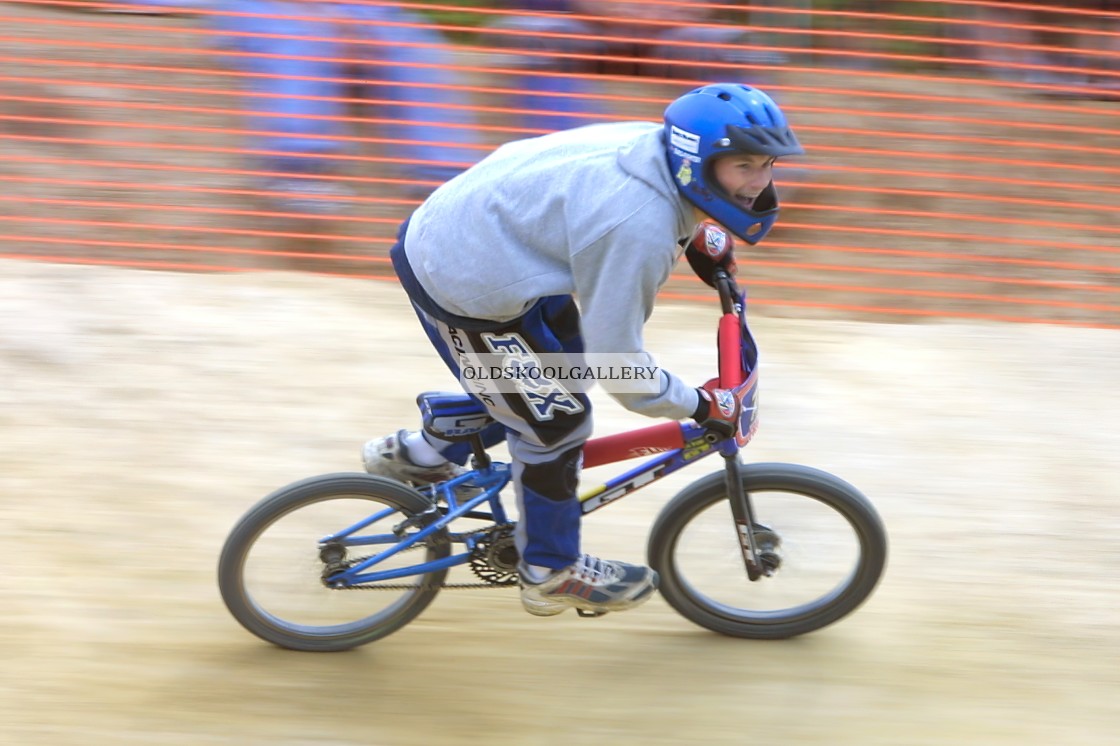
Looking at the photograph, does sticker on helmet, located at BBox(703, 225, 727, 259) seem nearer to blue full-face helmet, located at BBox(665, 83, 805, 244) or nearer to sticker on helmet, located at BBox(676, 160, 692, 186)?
blue full-face helmet, located at BBox(665, 83, 805, 244)

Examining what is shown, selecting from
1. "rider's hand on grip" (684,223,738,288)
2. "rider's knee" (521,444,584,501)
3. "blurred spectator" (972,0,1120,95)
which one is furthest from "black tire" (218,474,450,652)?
"blurred spectator" (972,0,1120,95)

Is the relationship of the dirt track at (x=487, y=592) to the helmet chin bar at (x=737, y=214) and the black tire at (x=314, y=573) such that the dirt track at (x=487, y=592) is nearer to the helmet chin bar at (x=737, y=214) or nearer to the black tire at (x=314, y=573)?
the black tire at (x=314, y=573)

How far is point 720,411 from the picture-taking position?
317cm

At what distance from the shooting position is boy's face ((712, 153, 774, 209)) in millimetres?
2852

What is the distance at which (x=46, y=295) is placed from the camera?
17.4ft

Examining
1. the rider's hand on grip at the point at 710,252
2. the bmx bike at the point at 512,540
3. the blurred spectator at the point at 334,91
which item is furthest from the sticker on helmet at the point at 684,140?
the blurred spectator at the point at 334,91

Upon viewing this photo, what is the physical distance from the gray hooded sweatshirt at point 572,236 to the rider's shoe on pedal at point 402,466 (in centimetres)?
72

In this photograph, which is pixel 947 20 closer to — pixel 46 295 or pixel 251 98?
pixel 251 98

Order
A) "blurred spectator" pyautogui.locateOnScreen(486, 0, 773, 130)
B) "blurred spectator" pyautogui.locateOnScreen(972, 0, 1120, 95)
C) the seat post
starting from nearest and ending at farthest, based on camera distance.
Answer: the seat post, "blurred spectator" pyautogui.locateOnScreen(486, 0, 773, 130), "blurred spectator" pyautogui.locateOnScreen(972, 0, 1120, 95)

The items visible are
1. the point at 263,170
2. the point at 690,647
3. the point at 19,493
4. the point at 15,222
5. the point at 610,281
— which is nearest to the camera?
the point at 610,281

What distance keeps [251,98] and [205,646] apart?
4.37 meters

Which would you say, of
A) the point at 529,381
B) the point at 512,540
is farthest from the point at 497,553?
the point at 529,381

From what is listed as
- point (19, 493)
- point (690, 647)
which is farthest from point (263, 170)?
point (690, 647)

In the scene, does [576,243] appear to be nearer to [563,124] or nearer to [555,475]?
[555,475]
